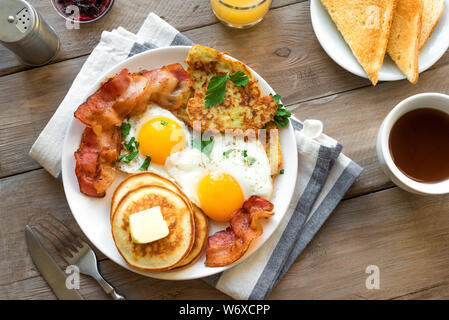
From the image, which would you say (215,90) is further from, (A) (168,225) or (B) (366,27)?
(B) (366,27)

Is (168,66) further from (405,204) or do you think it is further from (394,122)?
(405,204)

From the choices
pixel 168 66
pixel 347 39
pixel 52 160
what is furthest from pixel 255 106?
pixel 52 160

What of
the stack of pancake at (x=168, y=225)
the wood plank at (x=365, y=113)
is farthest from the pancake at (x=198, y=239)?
the wood plank at (x=365, y=113)

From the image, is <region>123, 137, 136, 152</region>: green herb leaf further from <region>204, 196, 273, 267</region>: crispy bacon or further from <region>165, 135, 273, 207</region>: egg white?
<region>204, 196, 273, 267</region>: crispy bacon

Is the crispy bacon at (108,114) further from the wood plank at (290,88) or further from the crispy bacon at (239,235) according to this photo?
the crispy bacon at (239,235)

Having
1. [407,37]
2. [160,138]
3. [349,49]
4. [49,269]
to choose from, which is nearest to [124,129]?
[160,138]

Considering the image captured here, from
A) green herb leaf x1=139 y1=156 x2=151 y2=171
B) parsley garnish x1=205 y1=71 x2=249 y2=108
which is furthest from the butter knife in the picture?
parsley garnish x1=205 y1=71 x2=249 y2=108
